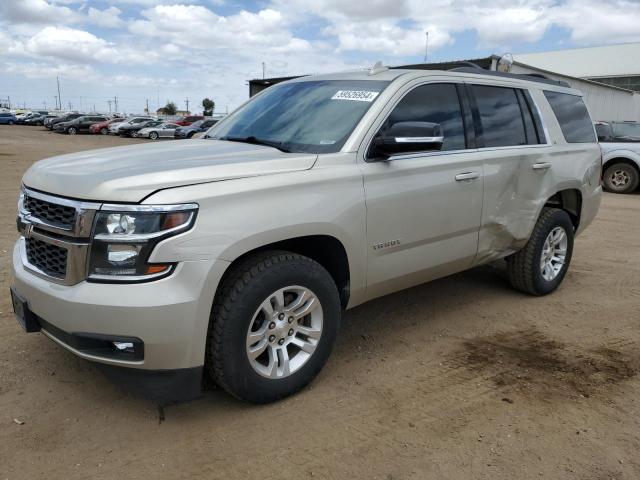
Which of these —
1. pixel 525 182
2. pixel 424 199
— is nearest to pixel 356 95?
pixel 424 199

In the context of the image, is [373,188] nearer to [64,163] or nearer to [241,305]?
[241,305]

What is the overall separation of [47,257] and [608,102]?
28.9 metres

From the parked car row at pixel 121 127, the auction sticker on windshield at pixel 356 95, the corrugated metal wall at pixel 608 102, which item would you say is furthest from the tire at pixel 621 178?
the parked car row at pixel 121 127

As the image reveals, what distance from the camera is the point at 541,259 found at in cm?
494

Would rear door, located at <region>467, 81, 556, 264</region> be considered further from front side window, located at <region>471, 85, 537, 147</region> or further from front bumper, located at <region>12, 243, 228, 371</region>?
front bumper, located at <region>12, 243, 228, 371</region>

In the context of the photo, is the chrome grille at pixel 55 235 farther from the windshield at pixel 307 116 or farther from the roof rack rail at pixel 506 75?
the roof rack rail at pixel 506 75

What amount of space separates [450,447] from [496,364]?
1.10 meters

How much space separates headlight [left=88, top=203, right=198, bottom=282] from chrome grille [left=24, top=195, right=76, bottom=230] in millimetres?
199

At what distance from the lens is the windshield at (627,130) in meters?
12.8

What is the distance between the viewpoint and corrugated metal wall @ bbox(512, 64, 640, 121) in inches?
957

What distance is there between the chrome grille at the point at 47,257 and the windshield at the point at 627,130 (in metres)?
13.3

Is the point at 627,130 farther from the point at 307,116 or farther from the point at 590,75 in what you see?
the point at 590,75

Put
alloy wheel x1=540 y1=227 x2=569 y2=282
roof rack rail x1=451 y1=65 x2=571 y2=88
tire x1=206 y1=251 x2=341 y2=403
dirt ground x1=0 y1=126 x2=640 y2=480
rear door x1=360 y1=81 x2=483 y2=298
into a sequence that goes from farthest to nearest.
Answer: alloy wheel x1=540 y1=227 x2=569 y2=282, roof rack rail x1=451 y1=65 x2=571 y2=88, rear door x1=360 y1=81 x2=483 y2=298, tire x1=206 y1=251 x2=341 y2=403, dirt ground x1=0 y1=126 x2=640 y2=480

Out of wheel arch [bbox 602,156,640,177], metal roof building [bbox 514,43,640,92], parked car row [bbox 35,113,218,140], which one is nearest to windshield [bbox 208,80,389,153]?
wheel arch [bbox 602,156,640,177]
